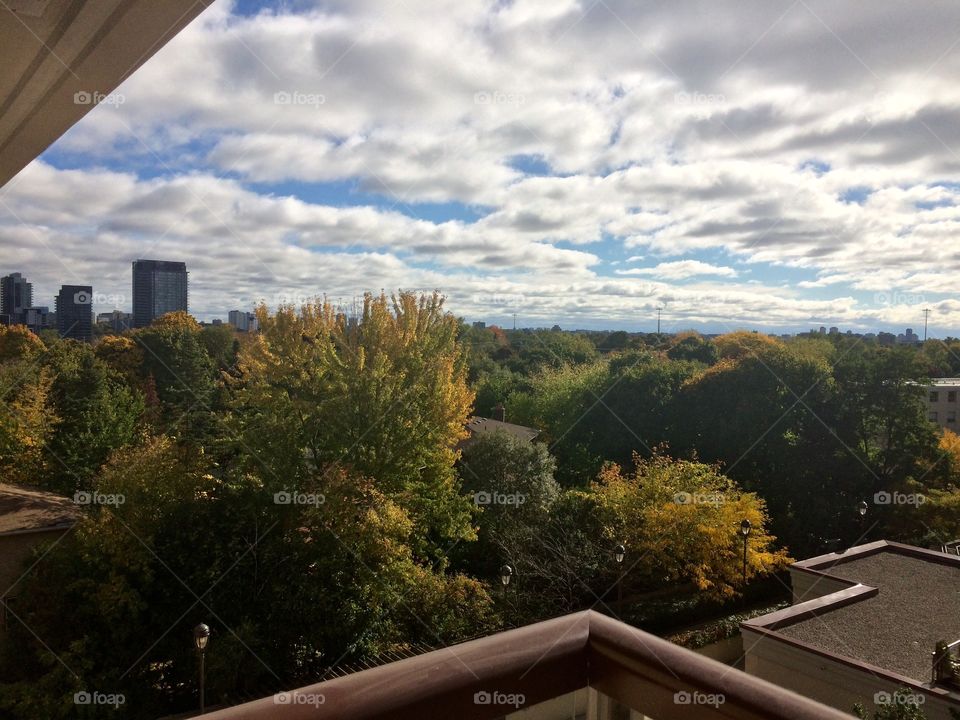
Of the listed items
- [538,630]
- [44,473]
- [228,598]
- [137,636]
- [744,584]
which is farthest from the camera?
[44,473]

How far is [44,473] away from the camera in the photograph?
49.2ft

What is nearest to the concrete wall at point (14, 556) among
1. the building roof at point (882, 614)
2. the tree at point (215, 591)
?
the tree at point (215, 591)

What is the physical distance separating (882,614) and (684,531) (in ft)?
13.7

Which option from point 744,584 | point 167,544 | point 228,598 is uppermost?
point 167,544

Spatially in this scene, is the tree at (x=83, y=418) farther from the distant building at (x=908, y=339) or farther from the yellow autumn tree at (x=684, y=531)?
the distant building at (x=908, y=339)

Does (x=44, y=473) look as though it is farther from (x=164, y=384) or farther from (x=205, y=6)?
(x=205, y=6)

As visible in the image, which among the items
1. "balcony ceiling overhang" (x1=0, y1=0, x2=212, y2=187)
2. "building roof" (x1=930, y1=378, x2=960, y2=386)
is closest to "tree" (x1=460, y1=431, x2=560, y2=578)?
"balcony ceiling overhang" (x1=0, y1=0, x2=212, y2=187)

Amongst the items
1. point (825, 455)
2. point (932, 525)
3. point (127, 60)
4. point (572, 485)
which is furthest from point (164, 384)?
point (127, 60)

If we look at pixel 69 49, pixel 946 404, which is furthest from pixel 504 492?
pixel 946 404

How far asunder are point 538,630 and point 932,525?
1837 centimetres

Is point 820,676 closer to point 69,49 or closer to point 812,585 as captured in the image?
point 812,585

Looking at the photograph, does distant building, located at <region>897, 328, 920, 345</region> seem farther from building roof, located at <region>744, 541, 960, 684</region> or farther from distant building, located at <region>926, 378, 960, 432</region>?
building roof, located at <region>744, 541, 960, 684</region>

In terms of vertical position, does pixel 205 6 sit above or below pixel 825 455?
above

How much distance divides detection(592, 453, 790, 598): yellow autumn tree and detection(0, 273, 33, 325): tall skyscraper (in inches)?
1064
